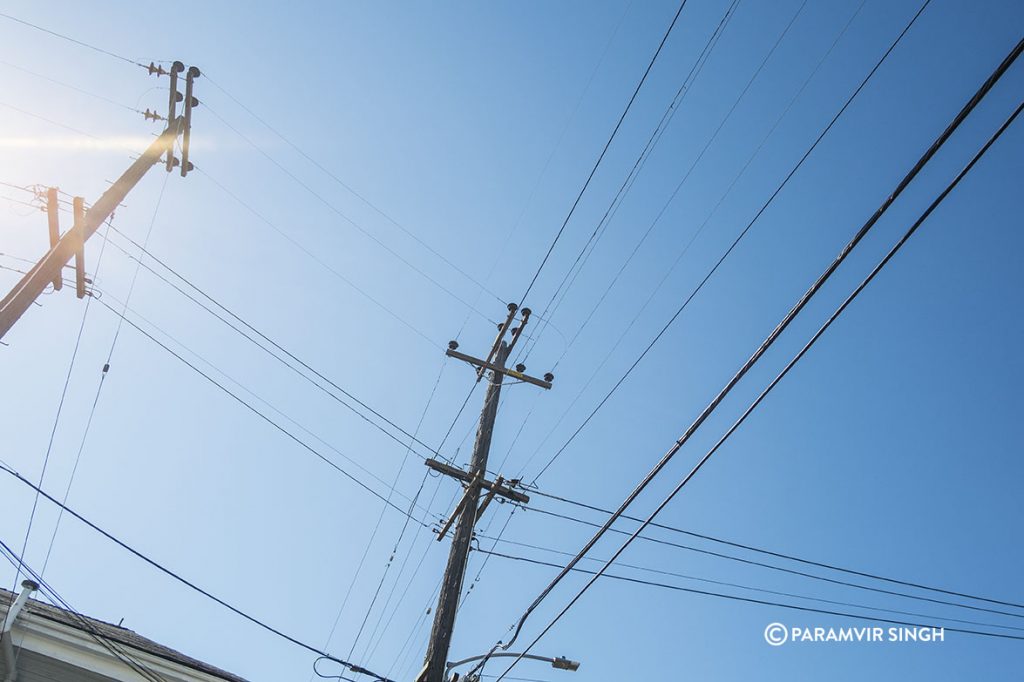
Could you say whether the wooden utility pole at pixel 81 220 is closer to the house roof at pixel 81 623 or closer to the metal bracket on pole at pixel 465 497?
the house roof at pixel 81 623

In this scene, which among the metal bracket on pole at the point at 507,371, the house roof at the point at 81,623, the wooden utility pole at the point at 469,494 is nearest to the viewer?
the wooden utility pole at the point at 469,494

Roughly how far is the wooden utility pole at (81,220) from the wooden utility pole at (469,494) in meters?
5.76

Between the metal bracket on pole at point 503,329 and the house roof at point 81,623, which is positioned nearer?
the house roof at point 81,623

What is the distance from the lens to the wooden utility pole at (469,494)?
10367 mm

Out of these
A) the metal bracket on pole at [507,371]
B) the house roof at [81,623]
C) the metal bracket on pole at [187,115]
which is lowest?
the house roof at [81,623]

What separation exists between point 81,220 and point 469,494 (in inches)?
268

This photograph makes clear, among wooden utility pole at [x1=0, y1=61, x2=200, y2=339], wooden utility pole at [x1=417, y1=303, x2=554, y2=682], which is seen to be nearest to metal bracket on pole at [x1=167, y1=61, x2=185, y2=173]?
wooden utility pole at [x1=0, y1=61, x2=200, y2=339]

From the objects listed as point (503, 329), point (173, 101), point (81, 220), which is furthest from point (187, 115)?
point (503, 329)

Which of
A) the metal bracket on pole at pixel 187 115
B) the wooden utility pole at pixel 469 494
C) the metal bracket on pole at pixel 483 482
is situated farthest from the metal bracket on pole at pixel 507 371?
the metal bracket on pole at pixel 187 115

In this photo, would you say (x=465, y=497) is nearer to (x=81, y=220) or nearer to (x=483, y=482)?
(x=483, y=482)

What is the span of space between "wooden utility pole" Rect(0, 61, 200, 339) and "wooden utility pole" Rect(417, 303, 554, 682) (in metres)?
5.76

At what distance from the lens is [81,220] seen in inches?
410

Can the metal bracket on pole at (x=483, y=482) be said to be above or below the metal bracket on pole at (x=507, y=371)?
below

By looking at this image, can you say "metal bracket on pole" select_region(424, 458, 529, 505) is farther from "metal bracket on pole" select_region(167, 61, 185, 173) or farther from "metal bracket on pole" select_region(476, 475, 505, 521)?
"metal bracket on pole" select_region(167, 61, 185, 173)
